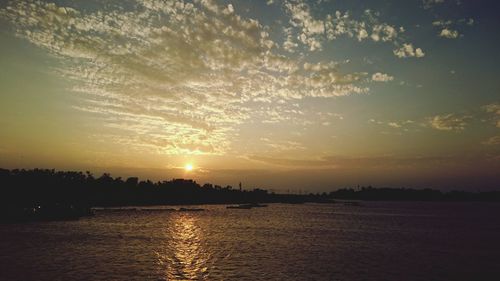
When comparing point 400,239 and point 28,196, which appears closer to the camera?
point 400,239

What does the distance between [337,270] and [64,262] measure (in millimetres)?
33569

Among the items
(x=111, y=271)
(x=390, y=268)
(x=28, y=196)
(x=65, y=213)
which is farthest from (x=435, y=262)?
(x=28, y=196)

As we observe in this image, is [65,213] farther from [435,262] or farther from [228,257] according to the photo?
[435,262]

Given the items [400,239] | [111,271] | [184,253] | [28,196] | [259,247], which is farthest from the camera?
[28,196]

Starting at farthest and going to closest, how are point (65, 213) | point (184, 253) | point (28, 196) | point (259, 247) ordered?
1. point (28, 196)
2. point (65, 213)
3. point (259, 247)
4. point (184, 253)

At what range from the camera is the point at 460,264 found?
5088cm

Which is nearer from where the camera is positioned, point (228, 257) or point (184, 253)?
point (228, 257)

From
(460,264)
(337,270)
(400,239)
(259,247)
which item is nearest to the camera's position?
(337,270)

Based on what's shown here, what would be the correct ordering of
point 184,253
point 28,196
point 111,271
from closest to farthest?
1. point 111,271
2. point 184,253
3. point 28,196

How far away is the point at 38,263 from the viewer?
45406 mm

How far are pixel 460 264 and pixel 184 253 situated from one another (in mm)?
38620

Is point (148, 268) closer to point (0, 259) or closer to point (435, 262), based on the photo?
point (0, 259)

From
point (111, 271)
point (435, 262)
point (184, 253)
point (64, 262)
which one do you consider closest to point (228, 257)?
point (184, 253)

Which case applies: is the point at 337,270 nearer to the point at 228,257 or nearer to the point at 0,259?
the point at 228,257
